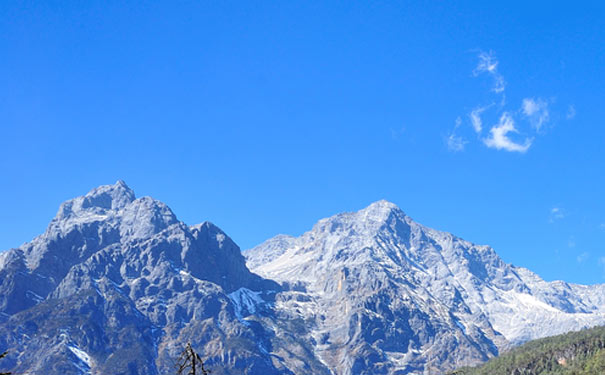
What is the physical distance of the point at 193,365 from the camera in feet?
62.1

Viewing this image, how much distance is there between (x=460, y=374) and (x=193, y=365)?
12.4 meters

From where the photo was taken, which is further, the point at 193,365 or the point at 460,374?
the point at 460,374

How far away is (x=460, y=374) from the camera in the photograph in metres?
26.8
